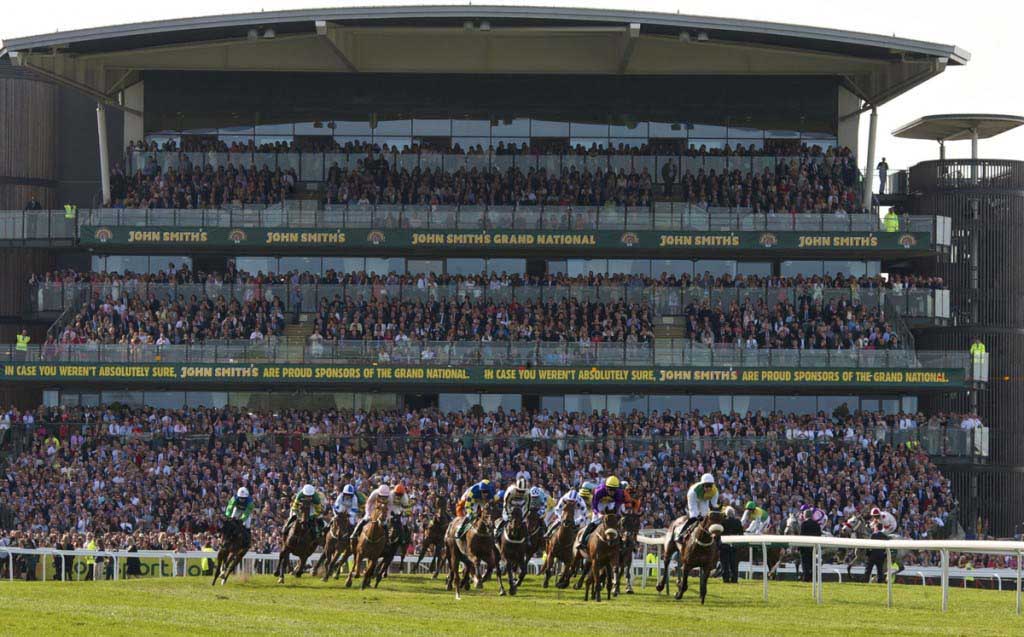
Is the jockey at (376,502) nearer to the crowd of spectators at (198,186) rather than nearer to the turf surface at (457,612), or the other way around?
the turf surface at (457,612)

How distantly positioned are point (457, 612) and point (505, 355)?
2631 cm

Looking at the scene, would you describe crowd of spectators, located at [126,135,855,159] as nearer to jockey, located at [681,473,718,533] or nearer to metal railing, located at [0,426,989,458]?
metal railing, located at [0,426,989,458]

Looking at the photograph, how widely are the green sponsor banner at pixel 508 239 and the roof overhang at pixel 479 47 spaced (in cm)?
550

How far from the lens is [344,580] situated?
28.2 meters

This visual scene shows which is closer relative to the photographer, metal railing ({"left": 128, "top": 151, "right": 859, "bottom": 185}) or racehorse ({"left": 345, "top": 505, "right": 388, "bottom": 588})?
racehorse ({"left": 345, "top": 505, "right": 388, "bottom": 588})

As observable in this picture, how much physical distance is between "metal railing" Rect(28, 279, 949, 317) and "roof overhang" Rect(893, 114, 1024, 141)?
23.3 feet

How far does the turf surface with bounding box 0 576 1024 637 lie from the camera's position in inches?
719

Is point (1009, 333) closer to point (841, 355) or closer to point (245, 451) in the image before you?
point (841, 355)

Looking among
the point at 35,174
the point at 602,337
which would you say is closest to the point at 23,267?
the point at 35,174

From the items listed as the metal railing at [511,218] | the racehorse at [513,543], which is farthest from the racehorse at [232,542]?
the metal railing at [511,218]

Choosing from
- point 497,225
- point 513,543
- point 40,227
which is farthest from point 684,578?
point 40,227

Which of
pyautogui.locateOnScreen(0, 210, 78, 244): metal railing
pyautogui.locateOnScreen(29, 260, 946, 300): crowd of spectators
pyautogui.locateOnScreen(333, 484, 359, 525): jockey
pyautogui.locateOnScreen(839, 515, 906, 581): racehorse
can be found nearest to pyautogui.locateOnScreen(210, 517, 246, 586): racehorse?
pyautogui.locateOnScreen(333, 484, 359, 525): jockey

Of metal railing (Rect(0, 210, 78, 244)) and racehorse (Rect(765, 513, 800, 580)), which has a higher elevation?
metal railing (Rect(0, 210, 78, 244))

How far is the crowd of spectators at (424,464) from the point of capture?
1645 inches
